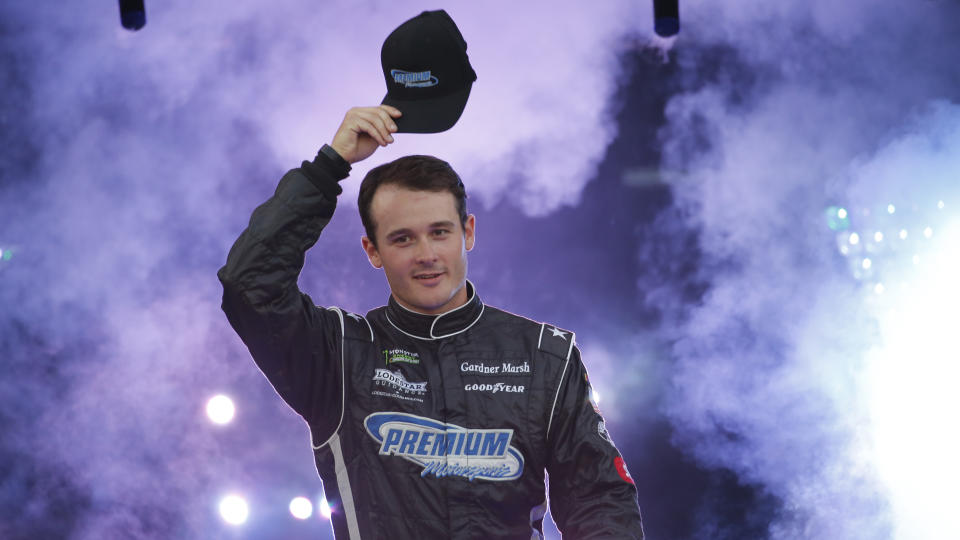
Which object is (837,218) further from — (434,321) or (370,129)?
(370,129)

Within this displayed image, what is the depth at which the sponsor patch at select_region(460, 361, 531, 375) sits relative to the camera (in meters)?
1.92

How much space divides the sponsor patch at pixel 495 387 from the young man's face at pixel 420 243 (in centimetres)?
22

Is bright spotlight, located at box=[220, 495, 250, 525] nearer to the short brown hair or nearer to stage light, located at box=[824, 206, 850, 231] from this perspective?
the short brown hair

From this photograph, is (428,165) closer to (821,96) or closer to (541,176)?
(541,176)

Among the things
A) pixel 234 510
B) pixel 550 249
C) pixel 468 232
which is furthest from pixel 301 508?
pixel 468 232

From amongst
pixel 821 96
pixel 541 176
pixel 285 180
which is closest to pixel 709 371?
pixel 541 176

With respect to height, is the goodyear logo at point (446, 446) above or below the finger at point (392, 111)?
below

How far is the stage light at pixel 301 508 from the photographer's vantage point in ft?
13.9

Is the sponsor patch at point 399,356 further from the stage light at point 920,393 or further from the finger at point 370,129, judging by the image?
the stage light at point 920,393

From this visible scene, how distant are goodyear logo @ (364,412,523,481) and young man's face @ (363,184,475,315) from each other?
295mm

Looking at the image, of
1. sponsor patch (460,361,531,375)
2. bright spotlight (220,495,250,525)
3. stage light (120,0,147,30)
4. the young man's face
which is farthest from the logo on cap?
bright spotlight (220,495,250,525)

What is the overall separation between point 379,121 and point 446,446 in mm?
776

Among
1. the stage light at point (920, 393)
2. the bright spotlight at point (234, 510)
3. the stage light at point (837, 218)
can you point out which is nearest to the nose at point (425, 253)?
the bright spotlight at point (234, 510)

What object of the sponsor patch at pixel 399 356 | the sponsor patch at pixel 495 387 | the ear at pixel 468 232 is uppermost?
the ear at pixel 468 232
